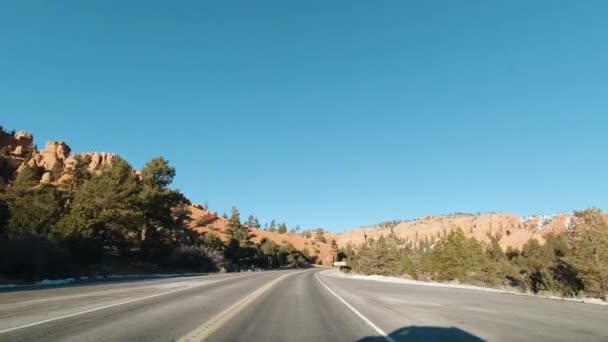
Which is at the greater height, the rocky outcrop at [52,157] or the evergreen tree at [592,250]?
the rocky outcrop at [52,157]

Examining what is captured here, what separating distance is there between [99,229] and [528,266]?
54922mm

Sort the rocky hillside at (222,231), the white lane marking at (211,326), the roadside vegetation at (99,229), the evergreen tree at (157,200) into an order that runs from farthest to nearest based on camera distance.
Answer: the rocky hillside at (222,231), the evergreen tree at (157,200), the roadside vegetation at (99,229), the white lane marking at (211,326)

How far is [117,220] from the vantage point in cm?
5484

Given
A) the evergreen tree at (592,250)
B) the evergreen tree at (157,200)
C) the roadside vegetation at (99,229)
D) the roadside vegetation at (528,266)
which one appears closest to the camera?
the evergreen tree at (592,250)

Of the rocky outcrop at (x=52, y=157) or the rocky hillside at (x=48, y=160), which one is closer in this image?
the rocky hillside at (x=48, y=160)

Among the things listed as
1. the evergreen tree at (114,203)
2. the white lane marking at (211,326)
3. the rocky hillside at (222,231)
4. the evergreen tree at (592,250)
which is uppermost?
the rocky hillside at (222,231)

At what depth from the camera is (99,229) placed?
4966 cm

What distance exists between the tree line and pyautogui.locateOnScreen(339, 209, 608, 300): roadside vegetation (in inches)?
1086

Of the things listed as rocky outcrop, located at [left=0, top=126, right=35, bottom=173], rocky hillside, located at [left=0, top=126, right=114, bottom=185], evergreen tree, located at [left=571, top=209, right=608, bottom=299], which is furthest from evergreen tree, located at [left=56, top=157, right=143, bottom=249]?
rocky outcrop, located at [left=0, top=126, right=35, bottom=173]

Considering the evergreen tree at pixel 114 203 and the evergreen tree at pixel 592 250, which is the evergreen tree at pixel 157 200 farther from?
the evergreen tree at pixel 592 250

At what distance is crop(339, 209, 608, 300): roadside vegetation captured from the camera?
82.6 ft

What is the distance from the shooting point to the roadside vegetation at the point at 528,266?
25.2 meters

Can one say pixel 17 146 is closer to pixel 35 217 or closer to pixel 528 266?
pixel 35 217

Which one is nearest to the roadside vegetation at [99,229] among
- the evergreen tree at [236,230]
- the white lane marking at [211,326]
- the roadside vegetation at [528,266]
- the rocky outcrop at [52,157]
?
the evergreen tree at [236,230]
